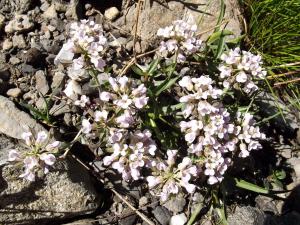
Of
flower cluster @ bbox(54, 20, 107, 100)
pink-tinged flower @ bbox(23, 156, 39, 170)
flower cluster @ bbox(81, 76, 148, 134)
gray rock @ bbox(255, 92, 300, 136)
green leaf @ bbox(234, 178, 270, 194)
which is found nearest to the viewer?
pink-tinged flower @ bbox(23, 156, 39, 170)

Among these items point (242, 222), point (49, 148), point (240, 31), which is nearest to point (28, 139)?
point (49, 148)

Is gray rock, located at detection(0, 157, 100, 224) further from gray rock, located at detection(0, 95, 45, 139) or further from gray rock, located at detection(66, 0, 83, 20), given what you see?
gray rock, located at detection(66, 0, 83, 20)

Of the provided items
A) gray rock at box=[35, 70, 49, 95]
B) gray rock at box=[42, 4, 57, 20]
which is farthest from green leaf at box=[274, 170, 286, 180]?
gray rock at box=[42, 4, 57, 20]

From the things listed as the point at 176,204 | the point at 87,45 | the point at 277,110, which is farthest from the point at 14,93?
the point at 277,110

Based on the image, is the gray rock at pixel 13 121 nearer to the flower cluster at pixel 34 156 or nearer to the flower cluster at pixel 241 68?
the flower cluster at pixel 34 156

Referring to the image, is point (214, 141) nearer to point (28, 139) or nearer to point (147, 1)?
point (28, 139)

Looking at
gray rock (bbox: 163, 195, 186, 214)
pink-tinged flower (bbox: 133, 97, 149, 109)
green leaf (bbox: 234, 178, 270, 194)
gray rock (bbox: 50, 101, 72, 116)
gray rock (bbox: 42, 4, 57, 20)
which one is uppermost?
gray rock (bbox: 42, 4, 57, 20)

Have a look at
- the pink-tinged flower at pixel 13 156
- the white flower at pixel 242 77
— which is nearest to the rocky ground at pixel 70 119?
the pink-tinged flower at pixel 13 156
